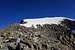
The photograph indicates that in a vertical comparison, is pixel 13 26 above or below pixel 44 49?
above

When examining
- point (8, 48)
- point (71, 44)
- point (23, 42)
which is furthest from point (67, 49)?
point (8, 48)

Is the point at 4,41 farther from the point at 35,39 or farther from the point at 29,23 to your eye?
the point at 29,23

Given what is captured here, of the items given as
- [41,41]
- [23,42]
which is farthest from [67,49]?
[23,42]

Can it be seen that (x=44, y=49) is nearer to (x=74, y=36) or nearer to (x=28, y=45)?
(x=28, y=45)

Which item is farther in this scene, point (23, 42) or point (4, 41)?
point (4, 41)

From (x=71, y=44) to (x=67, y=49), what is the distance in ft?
1.77

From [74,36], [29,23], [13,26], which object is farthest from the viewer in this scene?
[29,23]

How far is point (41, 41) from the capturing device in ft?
33.6

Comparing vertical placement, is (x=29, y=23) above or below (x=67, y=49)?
above

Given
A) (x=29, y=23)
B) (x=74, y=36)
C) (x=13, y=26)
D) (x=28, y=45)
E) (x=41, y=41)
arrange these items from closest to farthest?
(x=28, y=45) < (x=41, y=41) < (x=74, y=36) < (x=13, y=26) < (x=29, y=23)

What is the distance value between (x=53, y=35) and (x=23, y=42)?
2.23 metres

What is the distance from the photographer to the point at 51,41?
1041 cm

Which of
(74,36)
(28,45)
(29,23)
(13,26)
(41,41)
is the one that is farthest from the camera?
(29,23)

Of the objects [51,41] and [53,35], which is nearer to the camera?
[51,41]
